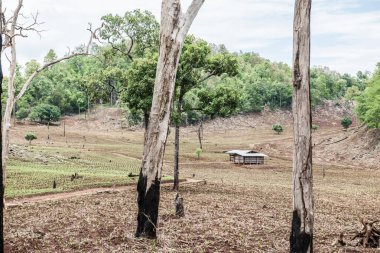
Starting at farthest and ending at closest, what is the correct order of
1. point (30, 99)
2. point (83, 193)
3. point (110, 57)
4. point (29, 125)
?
point (30, 99) < point (29, 125) < point (110, 57) < point (83, 193)

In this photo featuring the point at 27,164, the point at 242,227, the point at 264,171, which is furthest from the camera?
the point at 264,171

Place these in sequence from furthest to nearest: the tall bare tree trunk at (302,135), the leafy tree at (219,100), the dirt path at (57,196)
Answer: the leafy tree at (219,100) < the dirt path at (57,196) < the tall bare tree trunk at (302,135)

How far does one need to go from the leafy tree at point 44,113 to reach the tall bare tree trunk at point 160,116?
83.5 meters

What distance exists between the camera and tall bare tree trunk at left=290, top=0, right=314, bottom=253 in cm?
937

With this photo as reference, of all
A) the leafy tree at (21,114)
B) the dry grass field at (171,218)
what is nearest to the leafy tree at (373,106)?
the dry grass field at (171,218)

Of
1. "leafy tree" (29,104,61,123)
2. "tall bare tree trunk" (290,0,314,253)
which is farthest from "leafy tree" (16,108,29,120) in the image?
"tall bare tree trunk" (290,0,314,253)

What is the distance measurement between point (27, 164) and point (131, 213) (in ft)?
87.1

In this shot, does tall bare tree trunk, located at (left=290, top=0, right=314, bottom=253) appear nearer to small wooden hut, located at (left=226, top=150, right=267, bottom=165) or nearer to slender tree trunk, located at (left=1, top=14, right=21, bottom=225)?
slender tree trunk, located at (left=1, top=14, right=21, bottom=225)

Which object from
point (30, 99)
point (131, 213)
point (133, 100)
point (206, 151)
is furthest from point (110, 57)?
point (30, 99)

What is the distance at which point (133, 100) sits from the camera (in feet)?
83.8

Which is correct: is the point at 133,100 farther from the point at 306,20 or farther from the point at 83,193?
the point at 306,20

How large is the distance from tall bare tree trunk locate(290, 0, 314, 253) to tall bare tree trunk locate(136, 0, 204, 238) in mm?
3034

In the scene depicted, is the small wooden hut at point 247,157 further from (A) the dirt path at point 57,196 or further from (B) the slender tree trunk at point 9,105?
(B) the slender tree trunk at point 9,105

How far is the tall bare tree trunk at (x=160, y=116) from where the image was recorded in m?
10.7
